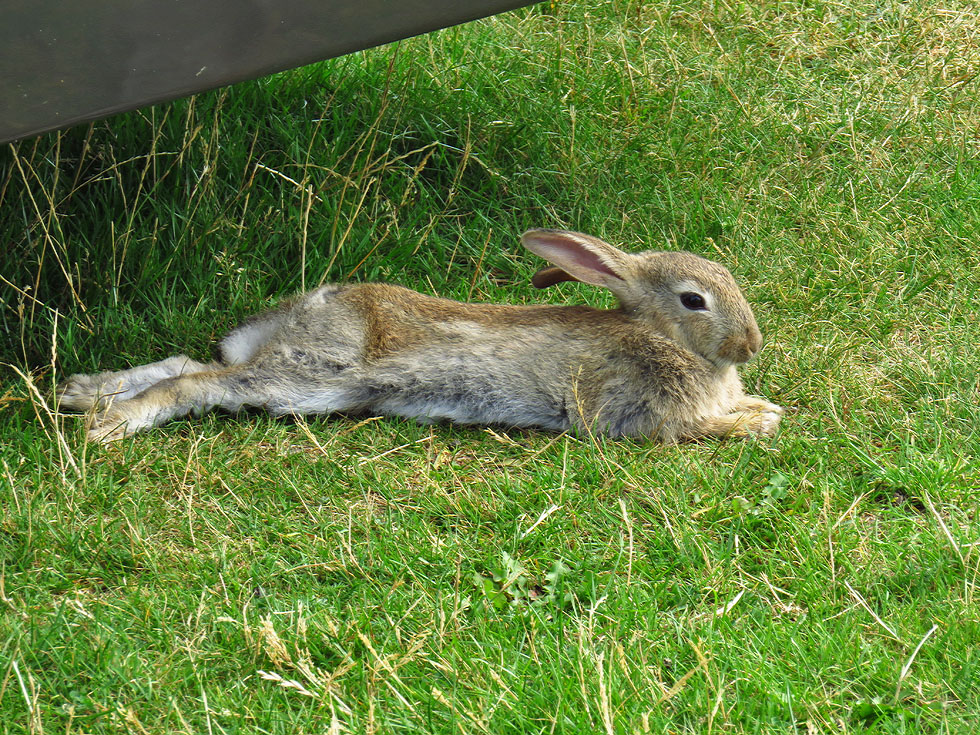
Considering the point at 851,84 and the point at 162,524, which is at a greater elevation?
the point at 851,84

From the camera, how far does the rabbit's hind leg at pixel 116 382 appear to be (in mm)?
4301

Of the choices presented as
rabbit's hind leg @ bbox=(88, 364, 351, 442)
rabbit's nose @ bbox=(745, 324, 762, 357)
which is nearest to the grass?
rabbit's hind leg @ bbox=(88, 364, 351, 442)

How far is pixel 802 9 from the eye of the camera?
693 centimetres

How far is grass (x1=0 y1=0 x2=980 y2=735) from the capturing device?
2.96 m

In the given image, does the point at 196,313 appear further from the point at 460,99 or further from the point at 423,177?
the point at 460,99

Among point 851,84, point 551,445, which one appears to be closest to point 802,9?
point 851,84

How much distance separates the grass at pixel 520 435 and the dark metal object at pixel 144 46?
1227mm

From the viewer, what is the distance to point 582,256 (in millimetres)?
4527

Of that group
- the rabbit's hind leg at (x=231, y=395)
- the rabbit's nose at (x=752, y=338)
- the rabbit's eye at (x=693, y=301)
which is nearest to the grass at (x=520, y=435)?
the rabbit's hind leg at (x=231, y=395)

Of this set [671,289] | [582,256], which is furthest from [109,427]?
[671,289]

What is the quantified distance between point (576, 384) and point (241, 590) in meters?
1.52

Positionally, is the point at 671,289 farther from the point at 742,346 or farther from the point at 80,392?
the point at 80,392

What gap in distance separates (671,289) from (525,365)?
0.65 m

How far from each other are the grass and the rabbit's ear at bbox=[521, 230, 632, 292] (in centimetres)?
60
